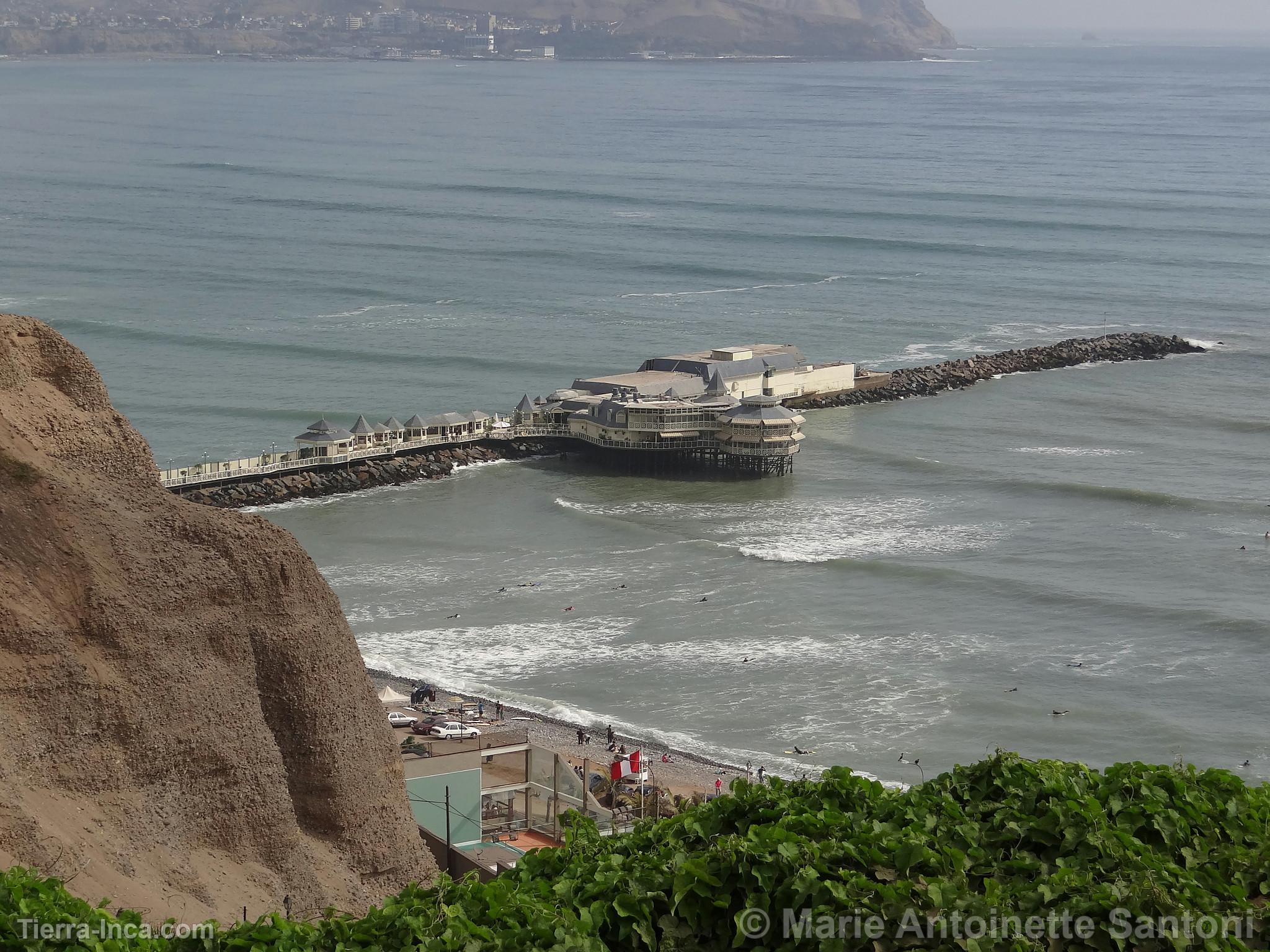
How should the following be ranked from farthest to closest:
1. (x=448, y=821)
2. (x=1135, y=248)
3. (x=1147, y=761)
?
(x=1135, y=248), (x=1147, y=761), (x=448, y=821)

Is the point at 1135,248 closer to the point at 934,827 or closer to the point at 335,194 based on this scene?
the point at 335,194

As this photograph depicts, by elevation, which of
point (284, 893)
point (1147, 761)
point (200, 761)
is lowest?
point (1147, 761)

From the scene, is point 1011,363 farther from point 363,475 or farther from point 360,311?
point 363,475

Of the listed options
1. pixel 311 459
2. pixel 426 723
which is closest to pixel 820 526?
pixel 311 459

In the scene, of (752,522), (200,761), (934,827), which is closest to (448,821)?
(200,761)

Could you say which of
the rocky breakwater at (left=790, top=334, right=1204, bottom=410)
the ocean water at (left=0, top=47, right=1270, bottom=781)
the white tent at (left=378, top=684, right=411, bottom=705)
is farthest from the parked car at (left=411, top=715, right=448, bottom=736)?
the rocky breakwater at (left=790, top=334, right=1204, bottom=410)

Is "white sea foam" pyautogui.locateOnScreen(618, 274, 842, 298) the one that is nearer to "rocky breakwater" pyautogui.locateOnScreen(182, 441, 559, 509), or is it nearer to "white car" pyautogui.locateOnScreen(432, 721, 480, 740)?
"rocky breakwater" pyautogui.locateOnScreen(182, 441, 559, 509)
